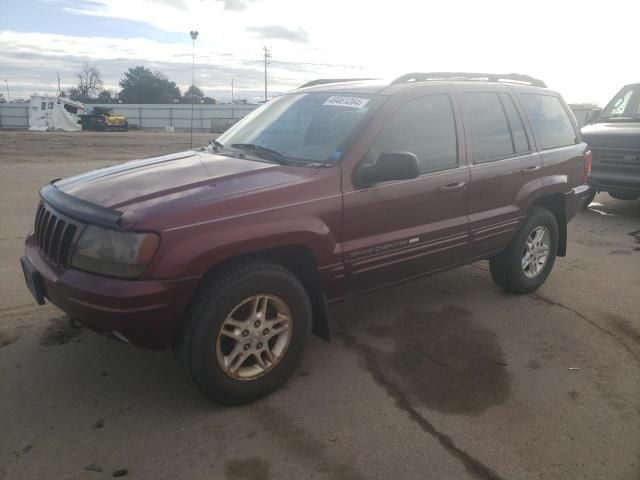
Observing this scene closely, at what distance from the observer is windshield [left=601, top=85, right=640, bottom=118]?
8.91m

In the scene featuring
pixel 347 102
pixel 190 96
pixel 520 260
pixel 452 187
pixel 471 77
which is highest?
pixel 190 96

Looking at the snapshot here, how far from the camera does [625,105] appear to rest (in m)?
9.06

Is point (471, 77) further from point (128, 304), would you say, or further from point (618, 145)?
point (618, 145)

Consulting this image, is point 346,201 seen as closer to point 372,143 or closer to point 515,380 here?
point 372,143

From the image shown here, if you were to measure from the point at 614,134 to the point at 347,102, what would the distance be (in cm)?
634

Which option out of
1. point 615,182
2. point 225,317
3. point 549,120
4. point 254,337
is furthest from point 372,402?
point 615,182

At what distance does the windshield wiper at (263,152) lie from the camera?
140 inches

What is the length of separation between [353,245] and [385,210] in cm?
33

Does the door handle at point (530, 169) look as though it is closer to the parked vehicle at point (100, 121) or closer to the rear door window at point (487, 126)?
the rear door window at point (487, 126)

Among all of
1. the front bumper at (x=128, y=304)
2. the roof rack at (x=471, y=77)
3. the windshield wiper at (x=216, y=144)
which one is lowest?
the front bumper at (x=128, y=304)

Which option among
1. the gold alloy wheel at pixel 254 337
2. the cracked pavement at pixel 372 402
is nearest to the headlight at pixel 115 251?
the gold alloy wheel at pixel 254 337

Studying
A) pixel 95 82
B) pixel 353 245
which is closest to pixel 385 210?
pixel 353 245

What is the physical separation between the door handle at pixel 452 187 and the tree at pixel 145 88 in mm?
77588

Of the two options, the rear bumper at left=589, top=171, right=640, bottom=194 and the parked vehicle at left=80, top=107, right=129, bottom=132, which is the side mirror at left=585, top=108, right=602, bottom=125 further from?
the parked vehicle at left=80, top=107, right=129, bottom=132
